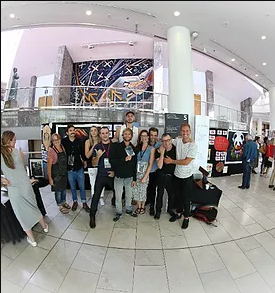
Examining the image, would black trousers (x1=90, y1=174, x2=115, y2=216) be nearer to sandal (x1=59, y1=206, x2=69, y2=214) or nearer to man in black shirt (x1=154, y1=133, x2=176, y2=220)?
sandal (x1=59, y1=206, x2=69, y2=214)

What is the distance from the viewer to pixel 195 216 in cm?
131

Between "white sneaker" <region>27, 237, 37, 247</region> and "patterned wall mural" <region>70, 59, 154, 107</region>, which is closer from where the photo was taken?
"white sneaker" <region>27, 237, 37, 247</region>

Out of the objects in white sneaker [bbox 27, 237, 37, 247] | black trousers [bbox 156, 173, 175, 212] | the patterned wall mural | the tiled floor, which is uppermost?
the patterned wall mural

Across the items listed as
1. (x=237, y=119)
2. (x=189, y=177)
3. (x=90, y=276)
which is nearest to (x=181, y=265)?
(x=90, y=276)

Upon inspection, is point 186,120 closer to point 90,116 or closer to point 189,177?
point 189,177

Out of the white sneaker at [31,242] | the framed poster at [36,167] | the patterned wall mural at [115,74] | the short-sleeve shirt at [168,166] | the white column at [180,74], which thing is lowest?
the white sneaker at [31,242]

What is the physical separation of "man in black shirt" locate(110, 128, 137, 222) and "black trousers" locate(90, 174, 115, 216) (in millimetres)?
60

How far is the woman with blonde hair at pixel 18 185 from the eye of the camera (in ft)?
1.67

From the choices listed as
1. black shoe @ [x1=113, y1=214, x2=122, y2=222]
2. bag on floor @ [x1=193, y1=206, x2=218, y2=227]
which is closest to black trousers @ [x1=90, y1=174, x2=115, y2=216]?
black shoe @ [x1=113, y1=214, x2=122, y2=222]

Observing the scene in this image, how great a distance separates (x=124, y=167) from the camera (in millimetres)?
1271

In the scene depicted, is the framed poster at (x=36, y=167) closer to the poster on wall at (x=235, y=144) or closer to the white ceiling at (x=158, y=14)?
the white ceiling at (x=158, y=14)

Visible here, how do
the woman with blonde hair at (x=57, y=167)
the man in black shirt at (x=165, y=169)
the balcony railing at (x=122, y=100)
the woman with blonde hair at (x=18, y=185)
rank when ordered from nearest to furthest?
the woman with blonde hair at (x=18, y=185) < the woman with blonde hair at (x=57, y=167) < the man in black shirt at (x=165, y=169) < the balcony railing at (x=122, y=100)

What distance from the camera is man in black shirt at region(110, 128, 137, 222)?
1197 millimetres

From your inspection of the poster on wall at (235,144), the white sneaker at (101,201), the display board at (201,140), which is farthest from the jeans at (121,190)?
the poster on wall at (235,144)
